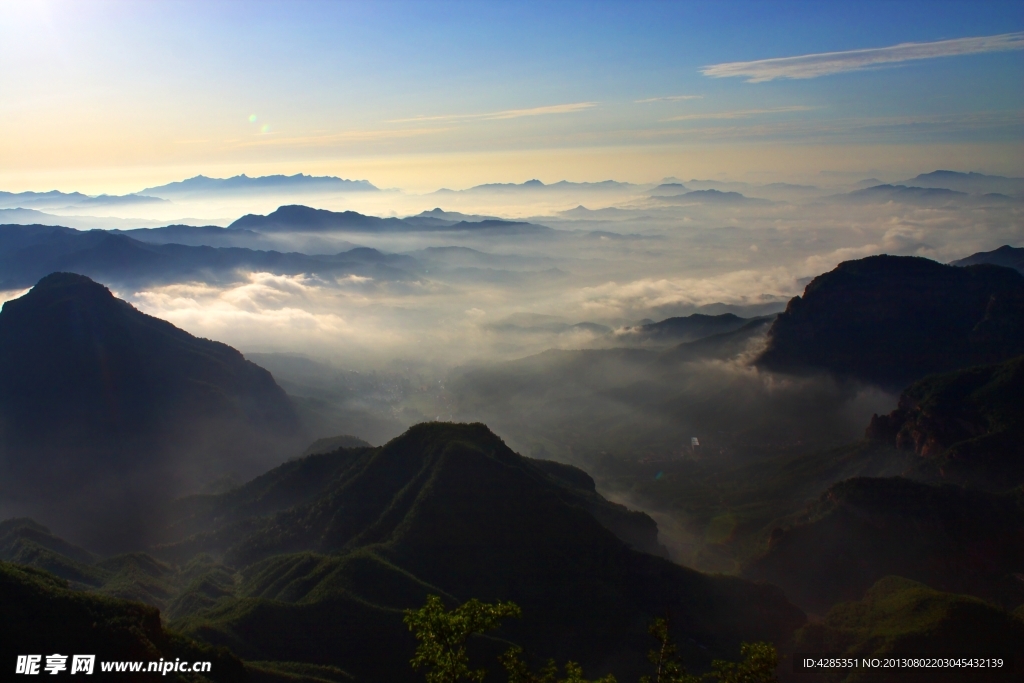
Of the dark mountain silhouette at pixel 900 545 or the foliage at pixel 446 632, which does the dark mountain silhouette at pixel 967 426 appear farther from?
the foliage at pixel 446 632

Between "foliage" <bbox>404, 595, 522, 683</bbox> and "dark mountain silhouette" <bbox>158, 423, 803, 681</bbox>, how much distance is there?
1818 inches

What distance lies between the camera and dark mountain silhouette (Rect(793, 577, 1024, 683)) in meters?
79.2

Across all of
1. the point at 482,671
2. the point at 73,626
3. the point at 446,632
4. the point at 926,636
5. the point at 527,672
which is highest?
the point at 446,632

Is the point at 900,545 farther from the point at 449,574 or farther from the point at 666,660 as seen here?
the point at 666,660

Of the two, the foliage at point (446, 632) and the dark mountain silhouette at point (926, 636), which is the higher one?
the foliage at point (446, 632)

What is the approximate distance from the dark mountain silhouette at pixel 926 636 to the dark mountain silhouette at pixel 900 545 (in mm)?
23078

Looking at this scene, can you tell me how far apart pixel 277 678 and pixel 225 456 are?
13839cm

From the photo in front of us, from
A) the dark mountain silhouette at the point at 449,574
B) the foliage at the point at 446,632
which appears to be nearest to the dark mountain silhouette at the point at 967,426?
the dark mountain silhouette at the point at 449,574

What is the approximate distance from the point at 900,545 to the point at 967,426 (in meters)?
52.3

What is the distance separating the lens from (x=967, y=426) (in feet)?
501

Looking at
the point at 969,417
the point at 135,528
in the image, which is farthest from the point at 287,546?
the point at 969,417

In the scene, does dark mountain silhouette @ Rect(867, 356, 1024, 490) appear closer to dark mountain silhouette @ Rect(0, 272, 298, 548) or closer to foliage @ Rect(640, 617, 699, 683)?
foliage @ Rect(640, 617, 699, 683)

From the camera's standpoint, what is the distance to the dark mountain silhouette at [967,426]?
458 feet

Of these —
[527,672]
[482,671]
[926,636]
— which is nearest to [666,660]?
[527,672]
